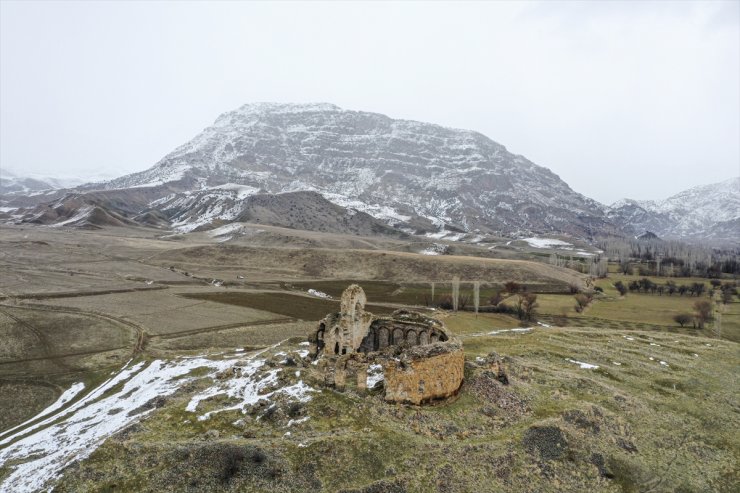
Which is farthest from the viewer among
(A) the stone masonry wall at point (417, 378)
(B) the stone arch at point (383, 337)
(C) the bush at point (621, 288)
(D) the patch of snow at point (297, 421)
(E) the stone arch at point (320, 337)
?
(C) the bush at point (621, 288)

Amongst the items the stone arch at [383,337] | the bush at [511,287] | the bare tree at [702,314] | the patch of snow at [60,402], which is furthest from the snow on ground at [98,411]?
the bush at [511,287]

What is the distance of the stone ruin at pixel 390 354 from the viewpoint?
30.6 m

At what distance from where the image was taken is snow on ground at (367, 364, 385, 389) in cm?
3403

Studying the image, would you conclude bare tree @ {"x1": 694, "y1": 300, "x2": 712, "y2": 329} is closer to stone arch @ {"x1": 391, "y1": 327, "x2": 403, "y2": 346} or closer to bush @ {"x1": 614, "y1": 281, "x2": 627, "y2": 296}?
bush @ {"x1": 614, "y1": 281, "x2": 627, "y2": 296}

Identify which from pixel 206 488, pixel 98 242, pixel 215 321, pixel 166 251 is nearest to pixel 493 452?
pixel 206 488

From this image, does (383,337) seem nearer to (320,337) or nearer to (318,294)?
(320,337)

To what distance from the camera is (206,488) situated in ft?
77.6

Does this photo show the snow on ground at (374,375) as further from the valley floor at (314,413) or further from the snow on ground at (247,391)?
the snow on ground at (247,391)

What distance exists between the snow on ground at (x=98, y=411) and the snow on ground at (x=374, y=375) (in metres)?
4.64

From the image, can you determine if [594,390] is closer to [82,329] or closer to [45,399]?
[45,399]

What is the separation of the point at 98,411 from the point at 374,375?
950 inches

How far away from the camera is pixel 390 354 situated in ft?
131

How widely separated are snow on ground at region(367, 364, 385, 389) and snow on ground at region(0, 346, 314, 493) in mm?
4638

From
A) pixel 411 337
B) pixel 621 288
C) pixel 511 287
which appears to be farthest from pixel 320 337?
pixel 621 288
